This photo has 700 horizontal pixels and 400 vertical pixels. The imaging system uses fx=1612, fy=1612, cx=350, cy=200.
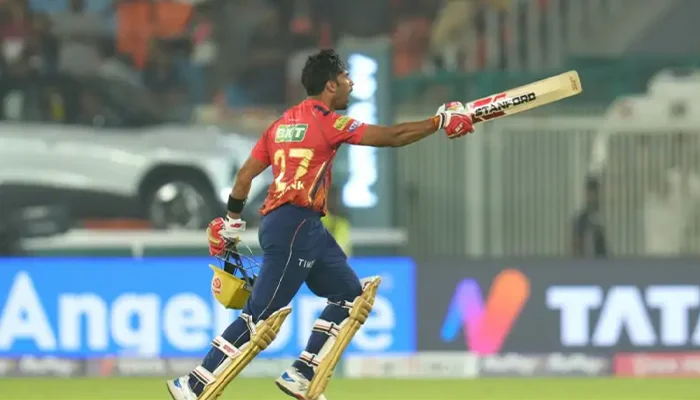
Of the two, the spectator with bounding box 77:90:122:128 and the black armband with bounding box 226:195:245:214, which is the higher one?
the spectator with bounding box 77:90:122:128

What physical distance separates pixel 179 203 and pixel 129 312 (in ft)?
17.5

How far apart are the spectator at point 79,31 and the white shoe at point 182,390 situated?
10.9m

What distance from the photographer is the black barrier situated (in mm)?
13391

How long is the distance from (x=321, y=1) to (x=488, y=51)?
210 cm

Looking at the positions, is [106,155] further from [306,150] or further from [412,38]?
[306,150]

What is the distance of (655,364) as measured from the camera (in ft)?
44.0

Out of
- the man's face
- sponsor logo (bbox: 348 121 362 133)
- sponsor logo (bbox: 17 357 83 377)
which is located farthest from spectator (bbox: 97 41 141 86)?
sponsor logo (bbox: 348 121 362 133)

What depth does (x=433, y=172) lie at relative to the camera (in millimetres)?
18016

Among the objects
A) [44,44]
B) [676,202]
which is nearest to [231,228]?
[676,202]

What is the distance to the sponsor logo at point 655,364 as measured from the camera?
43.9ft

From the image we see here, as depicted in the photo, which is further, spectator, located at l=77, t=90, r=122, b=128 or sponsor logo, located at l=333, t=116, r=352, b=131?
spectator, located at l=77, t=90, r=122, b=128

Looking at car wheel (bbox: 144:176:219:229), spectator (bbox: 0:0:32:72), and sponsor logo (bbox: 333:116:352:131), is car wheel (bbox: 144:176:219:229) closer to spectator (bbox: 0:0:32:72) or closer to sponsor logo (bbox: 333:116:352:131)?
spectator (bbox: 0:0:32:72)

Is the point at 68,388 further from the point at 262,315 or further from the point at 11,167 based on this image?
the point at 11,167

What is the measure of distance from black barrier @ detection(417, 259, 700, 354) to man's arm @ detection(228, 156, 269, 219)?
4542 millimetres
